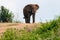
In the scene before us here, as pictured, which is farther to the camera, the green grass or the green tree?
the green tree

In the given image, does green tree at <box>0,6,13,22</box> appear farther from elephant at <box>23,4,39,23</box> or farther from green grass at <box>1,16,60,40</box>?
green grass at <box>1,16,60,40</box>

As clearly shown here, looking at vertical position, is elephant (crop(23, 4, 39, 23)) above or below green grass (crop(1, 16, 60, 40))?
above

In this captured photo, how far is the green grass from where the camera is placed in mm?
8664

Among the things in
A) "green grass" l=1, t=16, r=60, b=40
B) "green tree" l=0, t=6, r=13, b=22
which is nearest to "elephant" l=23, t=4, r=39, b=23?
"green tree" l=0, t=6, r=13, b=22

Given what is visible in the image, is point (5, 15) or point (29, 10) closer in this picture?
point (29, 10)

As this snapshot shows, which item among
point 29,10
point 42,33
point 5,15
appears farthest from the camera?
point 5,15

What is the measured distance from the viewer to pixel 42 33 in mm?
9641

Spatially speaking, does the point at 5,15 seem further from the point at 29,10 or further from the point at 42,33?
the point at 42,33

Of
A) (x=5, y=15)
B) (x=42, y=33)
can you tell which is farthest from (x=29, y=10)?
(x=42, y=33)

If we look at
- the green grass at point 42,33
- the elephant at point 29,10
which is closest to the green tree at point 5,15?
the elephant at point 29,10

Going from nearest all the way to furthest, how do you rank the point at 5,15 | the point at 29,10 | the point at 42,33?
1. the point at 42,33
2. the point at 29,10
3. the point at 5,15

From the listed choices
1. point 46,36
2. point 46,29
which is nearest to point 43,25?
point 46,29

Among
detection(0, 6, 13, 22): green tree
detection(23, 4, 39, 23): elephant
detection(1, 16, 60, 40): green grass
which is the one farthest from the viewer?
detection(0, 6, 13, 22): green tree

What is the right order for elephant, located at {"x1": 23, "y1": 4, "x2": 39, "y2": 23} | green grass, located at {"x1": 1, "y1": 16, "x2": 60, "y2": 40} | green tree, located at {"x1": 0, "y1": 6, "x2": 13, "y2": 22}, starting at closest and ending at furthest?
green grass, located at {"x1": 1, "y1": 16, "x2": 60, "y2": 40} < elephant, located at {"x1": 23, "y1": 4, "x2": 39, "y2": 23} < green tree, located at {"x1": 0, "y1": 6, "x2": 13, "y2": 22}
